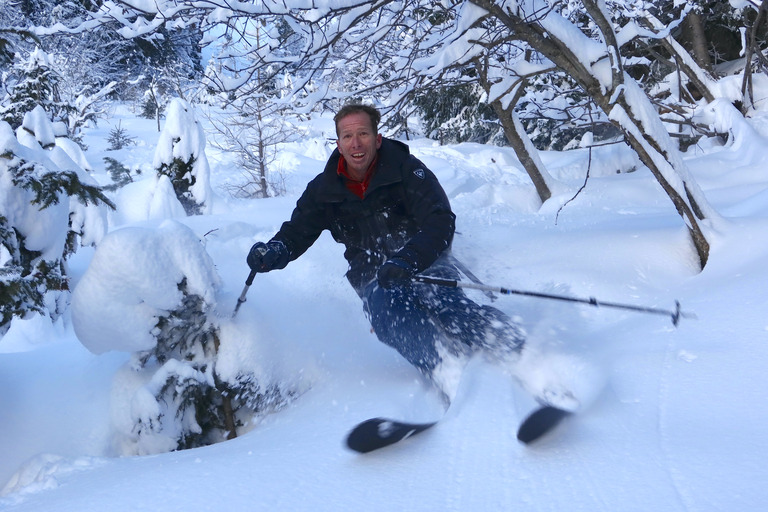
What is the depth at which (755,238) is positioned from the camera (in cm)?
350

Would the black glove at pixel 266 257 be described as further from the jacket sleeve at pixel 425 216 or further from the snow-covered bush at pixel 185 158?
the snow-covered bush at pixel 185 158

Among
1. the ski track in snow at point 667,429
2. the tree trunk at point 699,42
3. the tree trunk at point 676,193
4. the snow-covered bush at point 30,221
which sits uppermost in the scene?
the tree trunk at point 699,42

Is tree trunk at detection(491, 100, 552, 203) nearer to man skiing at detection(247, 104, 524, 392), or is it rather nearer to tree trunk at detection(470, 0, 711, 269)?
tree trunk at detection(470, 0, 711, 269)

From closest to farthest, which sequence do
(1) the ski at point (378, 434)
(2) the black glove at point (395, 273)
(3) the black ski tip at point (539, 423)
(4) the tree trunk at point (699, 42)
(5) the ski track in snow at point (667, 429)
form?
(5) the ski track in snow at point (667, 429)
(3) the black ski tip at point (539, 423)
(1) the ski at point (378, 434)
(2) the black glove at point (395, 273)
(4) the tree trunk at point (699, 42)

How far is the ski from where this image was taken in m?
2.19

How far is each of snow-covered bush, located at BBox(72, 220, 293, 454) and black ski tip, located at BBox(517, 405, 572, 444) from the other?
7.00 ft

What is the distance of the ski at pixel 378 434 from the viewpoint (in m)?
2.19

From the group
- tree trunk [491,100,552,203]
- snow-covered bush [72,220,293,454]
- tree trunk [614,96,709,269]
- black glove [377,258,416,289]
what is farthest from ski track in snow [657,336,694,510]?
tree trunk [491,100,552,203]

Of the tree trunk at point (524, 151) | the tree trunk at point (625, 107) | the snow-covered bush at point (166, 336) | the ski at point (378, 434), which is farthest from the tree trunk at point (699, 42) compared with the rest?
the ski at point (378, 434)

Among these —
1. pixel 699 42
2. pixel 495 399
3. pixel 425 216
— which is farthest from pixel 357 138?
pixel 699 42

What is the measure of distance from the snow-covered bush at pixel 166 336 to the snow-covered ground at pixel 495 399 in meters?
0.11

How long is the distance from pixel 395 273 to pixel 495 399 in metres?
0.78

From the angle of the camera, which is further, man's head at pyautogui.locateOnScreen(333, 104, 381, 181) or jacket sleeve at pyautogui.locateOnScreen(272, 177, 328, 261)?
jacket sleeve at pyautogui.locateOnScreen(272, 177, 328, 261)

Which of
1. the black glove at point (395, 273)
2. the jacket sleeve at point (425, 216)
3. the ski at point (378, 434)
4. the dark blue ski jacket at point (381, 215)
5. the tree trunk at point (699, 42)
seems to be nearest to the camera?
the ski at point (378, 434)
